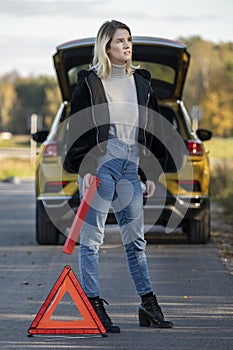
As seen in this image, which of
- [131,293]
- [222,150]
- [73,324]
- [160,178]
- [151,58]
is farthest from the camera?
[222,150]

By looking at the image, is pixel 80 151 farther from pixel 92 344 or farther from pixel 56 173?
pixel 56 173

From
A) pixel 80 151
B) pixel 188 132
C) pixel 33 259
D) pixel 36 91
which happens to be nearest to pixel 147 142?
pixel 80 151

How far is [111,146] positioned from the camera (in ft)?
22.6

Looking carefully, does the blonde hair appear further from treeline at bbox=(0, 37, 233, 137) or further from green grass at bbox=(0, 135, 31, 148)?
green grass at bbox=(0, 135, 31, 148)

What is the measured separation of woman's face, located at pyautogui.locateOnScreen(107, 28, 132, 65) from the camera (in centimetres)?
688

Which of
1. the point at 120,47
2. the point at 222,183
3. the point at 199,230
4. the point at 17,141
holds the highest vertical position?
the point at 120,47

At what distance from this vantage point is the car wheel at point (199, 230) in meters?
12.3

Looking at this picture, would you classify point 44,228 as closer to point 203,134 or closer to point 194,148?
point 194,148

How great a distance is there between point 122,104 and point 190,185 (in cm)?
511

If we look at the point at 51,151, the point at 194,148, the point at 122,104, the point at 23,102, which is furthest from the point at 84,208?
the point at 23,102

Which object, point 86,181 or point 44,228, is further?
point 44,228

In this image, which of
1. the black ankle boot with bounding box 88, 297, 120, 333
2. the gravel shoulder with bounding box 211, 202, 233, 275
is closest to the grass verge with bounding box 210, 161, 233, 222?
the gravel shoulder with bounding box 211, 202, 233, 275

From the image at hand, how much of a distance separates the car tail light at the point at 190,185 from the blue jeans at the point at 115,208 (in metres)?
4.86

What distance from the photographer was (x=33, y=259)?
Result: 11133mm
